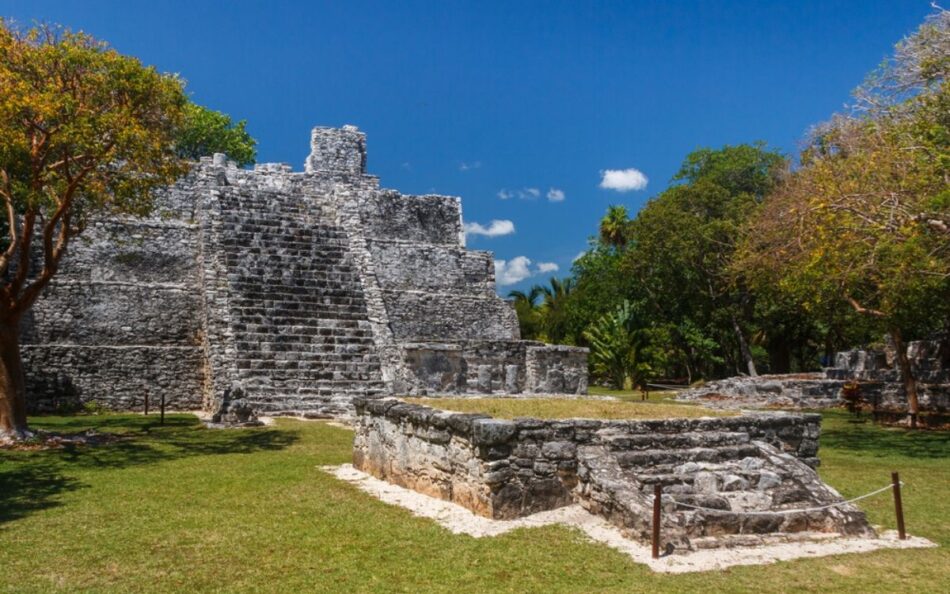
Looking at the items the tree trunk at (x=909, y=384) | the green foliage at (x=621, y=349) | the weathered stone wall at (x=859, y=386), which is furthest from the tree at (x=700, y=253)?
the tree trunk at (x=909, y=384)

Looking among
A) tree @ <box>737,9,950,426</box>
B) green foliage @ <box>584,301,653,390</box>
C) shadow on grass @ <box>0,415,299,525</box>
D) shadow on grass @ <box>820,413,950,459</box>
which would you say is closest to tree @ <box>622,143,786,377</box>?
green foliage @ <box>584,301,653,390</box>

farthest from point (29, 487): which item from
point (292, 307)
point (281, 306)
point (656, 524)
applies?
point (292, 307)

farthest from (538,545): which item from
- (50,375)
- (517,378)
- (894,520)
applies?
(50,375)

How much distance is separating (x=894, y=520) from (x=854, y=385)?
13.7 metres

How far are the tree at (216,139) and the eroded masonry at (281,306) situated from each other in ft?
60.8

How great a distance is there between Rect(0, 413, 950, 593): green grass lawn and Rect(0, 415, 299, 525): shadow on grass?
47 mm

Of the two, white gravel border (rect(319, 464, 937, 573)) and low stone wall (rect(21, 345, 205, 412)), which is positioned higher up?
low stone wall (rect(21, 345, 205, 412))

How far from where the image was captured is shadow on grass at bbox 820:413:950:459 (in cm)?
1201

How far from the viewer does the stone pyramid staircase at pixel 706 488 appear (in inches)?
228

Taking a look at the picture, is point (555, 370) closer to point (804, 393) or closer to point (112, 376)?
point (112, 376)

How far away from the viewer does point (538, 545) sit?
5.57 metres

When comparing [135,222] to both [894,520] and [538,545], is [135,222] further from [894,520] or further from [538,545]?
[894,520]

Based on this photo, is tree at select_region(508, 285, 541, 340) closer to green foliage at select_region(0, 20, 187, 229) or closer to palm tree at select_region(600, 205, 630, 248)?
palm tree at select_region(600, 205, 630, 248)

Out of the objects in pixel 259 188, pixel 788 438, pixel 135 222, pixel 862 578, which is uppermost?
pixel 259 188
